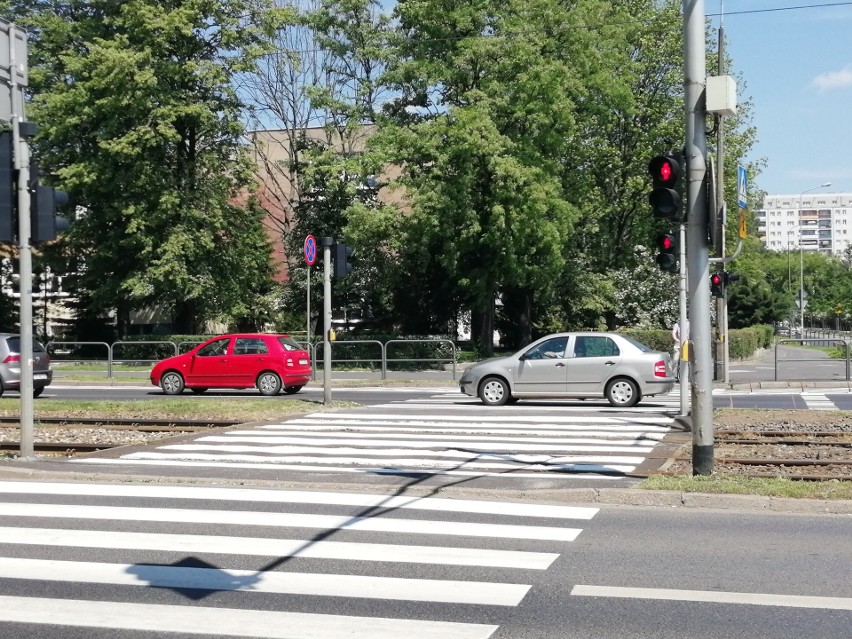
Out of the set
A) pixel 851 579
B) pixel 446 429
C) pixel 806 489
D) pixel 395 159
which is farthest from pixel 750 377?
pixel 851 579

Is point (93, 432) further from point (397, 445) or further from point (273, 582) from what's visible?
point (273, 582)

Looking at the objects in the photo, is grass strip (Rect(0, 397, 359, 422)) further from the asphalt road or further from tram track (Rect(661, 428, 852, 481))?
the asphalt road

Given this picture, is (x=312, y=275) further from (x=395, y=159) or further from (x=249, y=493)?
(x=249, y=493)

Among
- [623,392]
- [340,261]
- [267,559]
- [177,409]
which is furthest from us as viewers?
[623,392]

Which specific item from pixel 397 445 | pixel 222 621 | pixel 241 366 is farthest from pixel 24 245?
pixel 241 366

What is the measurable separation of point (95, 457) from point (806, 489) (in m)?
8.31

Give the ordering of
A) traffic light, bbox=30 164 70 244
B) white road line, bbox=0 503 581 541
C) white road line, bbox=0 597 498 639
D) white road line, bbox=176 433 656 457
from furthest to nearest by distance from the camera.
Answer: white road line, bbox=176 433 656 457 < traffic light, bbox=30 164 70 244 < white road line, bbox=0 503 581 541 < white road line, bbox=0 597 498 639

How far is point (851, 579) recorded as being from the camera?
→ 6590 millimetres

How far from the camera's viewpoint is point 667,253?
43.0ft

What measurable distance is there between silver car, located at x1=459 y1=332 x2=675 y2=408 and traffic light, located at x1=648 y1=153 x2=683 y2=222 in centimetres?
1041

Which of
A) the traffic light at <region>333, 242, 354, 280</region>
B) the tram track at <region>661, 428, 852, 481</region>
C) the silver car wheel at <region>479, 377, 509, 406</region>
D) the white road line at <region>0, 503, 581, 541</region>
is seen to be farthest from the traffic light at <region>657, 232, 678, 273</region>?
the traffic light at <region>333, 242, 354, 280</region>

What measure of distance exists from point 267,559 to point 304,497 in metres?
2.45

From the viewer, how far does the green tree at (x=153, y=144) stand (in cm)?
3953

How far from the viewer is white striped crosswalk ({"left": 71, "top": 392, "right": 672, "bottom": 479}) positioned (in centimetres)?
1185
